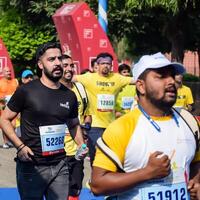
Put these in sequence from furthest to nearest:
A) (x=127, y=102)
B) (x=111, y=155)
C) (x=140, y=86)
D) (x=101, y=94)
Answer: (x=127, y=102) → (x=101, y=94) → (x=140, y=86) → (x=111, y=155)

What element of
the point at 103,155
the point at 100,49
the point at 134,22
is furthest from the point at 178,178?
the point at 134,22

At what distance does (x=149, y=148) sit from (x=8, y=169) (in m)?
8.21

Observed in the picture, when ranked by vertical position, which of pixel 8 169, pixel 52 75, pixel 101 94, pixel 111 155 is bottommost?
pixel 8 169

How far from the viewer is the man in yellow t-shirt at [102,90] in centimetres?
942

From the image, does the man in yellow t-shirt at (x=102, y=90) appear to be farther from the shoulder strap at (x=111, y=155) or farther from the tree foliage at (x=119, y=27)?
the tree foliage at (x=119, y=27)

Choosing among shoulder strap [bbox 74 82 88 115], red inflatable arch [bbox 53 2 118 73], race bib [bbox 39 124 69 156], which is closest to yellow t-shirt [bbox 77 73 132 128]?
shoulder strap [bbox 74 82 88 115]

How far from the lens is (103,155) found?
12.1ft

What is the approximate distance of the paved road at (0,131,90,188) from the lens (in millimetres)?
10367

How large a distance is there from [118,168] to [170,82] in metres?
0.53

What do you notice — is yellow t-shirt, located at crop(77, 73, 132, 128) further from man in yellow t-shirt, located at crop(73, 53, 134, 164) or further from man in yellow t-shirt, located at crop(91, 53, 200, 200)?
man in yellow t-shirt, located at crop(91, 53, 200, 200)

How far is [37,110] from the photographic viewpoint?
19.6 ft

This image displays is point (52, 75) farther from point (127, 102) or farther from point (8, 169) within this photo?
point (8, 169)

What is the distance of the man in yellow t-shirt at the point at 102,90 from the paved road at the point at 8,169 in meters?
1.60

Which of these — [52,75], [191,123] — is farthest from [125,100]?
[191,123]
